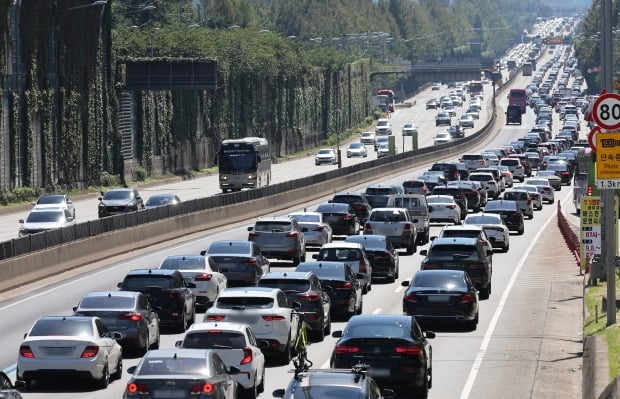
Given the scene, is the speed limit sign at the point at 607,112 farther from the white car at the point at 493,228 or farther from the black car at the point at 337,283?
the white car at the point at 493,228

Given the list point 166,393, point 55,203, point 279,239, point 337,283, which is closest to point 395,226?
point 279,239

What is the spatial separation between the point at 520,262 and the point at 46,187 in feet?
143

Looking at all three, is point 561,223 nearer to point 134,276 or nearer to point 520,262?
point 520,262

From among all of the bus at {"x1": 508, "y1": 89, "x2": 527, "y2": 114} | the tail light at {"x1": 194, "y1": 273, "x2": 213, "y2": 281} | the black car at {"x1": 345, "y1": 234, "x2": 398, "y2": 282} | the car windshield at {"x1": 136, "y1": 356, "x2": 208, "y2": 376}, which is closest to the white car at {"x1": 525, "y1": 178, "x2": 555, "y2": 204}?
the black car at {"x1": 345, "y1": 234, "x2": 398, "y2": 282}

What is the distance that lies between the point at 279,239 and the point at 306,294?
51.6 feet

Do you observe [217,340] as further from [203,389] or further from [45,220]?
[45,220]

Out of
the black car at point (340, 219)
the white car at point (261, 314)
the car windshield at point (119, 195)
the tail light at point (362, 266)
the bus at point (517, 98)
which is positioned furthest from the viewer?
the bus at point (517, 98)

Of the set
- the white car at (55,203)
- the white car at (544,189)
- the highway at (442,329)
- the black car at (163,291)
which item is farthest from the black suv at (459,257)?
the white car at (544,189)

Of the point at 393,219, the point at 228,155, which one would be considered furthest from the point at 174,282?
the point at 228,155

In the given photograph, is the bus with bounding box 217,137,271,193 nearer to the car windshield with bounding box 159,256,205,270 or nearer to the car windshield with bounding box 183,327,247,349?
the car windshield with bounding box 159,256,205,270

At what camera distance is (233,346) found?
77.0 feet

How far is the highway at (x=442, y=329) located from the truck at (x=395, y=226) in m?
0.55

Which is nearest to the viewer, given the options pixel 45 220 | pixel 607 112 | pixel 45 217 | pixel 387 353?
pixel 387 353

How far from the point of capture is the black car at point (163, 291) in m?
31.2
